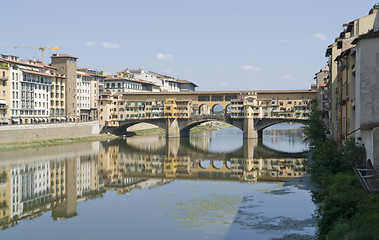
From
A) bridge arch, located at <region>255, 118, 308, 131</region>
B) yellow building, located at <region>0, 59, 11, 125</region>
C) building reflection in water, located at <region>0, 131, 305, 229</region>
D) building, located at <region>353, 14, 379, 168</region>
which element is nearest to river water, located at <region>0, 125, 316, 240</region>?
building reflection in water, located at <region>0, 131, 305, 229</region>

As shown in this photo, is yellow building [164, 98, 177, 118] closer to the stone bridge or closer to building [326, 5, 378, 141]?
the stone bridge

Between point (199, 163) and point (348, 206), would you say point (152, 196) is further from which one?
point (199, 163)

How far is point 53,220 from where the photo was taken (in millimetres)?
24891

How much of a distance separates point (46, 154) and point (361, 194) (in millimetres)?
39569

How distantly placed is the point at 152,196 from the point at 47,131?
3910 centimetres

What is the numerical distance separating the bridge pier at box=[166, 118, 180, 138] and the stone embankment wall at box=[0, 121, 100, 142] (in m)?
11.8

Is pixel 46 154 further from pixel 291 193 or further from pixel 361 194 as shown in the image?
pixel 361 194

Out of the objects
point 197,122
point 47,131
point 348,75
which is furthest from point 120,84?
point 348,75

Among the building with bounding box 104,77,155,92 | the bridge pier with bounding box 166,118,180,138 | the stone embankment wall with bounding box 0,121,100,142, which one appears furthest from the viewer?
the building with bounding box 104,77,155,92

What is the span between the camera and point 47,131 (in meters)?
65.8

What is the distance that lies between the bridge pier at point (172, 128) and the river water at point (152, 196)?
91.7 ft

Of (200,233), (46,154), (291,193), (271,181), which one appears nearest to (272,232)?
(200,233)

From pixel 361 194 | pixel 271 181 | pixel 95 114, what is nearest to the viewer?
pixel 361 194

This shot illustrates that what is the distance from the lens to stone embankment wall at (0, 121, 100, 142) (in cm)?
5762
